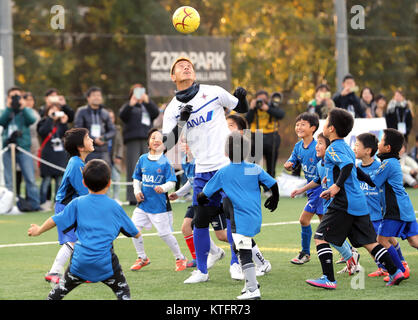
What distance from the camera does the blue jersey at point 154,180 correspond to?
8.85 m

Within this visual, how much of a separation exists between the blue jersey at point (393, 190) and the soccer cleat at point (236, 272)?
155 centimetres

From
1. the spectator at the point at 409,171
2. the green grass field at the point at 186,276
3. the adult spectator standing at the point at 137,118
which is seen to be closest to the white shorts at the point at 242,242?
the green grass field at the point at 186,276

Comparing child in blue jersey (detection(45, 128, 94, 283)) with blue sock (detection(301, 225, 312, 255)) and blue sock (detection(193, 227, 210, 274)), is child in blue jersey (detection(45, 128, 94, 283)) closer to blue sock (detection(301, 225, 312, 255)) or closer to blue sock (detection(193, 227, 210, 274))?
blue sock (detection(193, 227, 210, 274))

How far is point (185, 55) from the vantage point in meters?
20.3

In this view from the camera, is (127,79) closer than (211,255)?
No

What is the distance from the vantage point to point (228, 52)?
2052 cm

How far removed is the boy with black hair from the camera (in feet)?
23.5

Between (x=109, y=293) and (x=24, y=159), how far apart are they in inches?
323

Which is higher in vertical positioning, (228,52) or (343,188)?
(228,52)

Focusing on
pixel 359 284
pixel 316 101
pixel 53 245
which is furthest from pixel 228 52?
pixel 359 284

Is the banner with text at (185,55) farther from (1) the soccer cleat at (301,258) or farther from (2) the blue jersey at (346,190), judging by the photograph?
(2) the blue jersey at (346,190)

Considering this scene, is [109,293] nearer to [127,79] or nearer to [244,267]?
[244,267]
